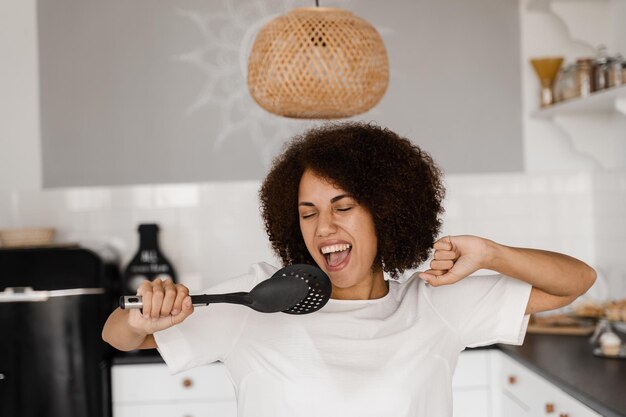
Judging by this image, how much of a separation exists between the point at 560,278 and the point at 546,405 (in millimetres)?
1148

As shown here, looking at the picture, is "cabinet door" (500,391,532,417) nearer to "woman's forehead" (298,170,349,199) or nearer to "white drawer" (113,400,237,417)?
"white drawer" (113,400,237,417)

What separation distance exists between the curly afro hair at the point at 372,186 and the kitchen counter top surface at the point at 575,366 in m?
0.73

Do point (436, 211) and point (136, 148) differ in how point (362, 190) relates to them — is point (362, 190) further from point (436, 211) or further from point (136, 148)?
point (136, 148)

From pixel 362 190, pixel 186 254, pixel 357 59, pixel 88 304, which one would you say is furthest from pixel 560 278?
pixel 186 254

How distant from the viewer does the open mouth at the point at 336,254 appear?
5.54 ft

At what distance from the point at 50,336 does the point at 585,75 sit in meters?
2.41

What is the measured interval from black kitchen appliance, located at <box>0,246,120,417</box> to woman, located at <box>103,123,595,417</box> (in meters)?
1.78

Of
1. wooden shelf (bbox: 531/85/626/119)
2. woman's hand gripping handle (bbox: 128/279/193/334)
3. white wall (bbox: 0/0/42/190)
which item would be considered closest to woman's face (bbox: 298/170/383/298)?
woman's hand gripping handle (bbox: 128/279/193/334)

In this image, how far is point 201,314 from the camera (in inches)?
62.7

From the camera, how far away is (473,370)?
3408mm

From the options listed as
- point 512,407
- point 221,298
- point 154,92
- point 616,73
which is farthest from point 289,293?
point 154,92

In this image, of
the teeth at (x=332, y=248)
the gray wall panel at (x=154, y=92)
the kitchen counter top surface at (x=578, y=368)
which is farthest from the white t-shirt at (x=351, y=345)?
the gray wall panel at (x=154, y=92)

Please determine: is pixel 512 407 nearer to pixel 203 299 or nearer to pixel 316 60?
pixel 316 60

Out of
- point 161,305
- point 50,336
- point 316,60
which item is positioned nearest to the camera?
point 161,305
